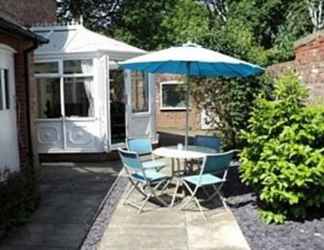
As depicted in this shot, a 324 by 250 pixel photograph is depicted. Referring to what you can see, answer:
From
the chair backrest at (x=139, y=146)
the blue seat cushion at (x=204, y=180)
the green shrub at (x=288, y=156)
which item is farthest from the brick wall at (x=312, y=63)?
the chair backrest at (x=139, y=146)

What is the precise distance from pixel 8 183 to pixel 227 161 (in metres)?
3.44

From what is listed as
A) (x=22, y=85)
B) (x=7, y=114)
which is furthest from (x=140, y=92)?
(x=7, y=114)

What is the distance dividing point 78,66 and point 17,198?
594cm

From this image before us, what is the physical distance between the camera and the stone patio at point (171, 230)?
221 inches

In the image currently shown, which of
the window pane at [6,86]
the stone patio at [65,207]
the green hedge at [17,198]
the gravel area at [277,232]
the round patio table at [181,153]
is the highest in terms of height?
the window pane at [6,86]

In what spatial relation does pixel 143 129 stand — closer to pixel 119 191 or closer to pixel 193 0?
pixel 119 191

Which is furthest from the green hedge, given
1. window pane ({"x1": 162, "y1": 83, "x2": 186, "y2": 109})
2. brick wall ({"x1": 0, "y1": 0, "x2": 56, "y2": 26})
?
window pane ({"x1": 162, "y1": 83, "x2": 186, "y2": 109})

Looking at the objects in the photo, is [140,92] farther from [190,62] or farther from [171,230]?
[171,230]

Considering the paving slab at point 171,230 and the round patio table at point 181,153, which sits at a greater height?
the round patio table at point 181,153

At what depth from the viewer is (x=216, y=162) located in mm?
7047

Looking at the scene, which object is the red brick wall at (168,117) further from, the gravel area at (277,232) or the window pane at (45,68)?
the gravel area at (277,232)

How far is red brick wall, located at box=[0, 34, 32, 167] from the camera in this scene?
8.46 meters

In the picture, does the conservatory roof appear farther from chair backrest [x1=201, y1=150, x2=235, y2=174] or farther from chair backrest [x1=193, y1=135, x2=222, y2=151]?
chair backrest [x1=201, y1=150, x2=235, y2=174]

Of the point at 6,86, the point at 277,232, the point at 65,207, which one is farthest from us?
the point at 6,86
